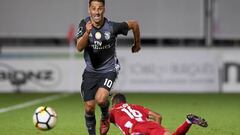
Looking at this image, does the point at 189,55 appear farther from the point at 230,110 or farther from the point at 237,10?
the point at 230,110

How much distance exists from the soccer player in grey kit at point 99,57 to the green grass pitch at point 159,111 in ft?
3.97

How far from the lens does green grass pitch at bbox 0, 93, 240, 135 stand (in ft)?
36.0

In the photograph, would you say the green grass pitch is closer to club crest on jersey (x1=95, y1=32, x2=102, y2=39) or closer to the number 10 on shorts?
the number 10 on shorts

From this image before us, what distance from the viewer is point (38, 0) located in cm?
2241

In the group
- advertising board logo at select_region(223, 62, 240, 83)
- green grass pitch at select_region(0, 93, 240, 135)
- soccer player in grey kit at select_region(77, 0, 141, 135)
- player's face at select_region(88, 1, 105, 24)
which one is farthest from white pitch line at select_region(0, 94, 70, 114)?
player's face at select_region(88, 1, 105, 24)

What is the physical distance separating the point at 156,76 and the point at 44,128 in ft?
40.5

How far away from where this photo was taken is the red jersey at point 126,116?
844 cm

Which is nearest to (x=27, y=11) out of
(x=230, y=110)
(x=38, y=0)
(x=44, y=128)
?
(x=38, y=0)

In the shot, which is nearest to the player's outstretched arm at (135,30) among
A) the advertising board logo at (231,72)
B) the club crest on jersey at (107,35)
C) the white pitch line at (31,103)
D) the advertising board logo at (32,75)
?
the club crest on jersey at (107,35)

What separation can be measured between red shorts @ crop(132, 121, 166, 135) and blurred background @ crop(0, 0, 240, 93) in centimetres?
1286

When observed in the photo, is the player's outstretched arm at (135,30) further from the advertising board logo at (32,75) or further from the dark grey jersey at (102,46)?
the advertising board logo at (32,75)

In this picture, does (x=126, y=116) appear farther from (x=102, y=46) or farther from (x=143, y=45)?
(x=143, y=45)

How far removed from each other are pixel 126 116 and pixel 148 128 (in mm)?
479

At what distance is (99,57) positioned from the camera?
9.49 metres
